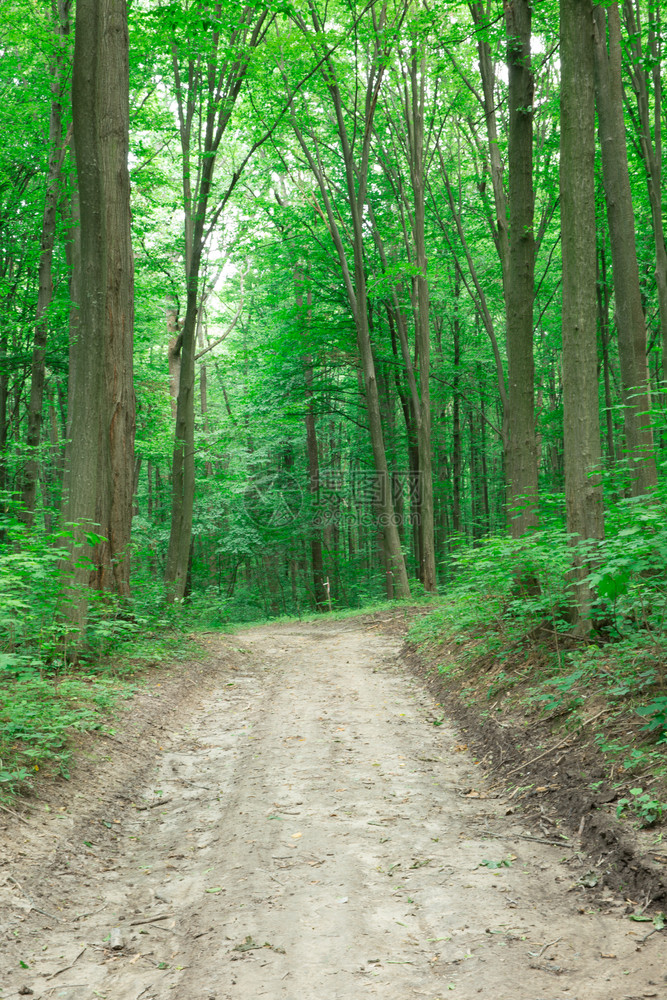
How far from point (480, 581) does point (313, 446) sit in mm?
15868

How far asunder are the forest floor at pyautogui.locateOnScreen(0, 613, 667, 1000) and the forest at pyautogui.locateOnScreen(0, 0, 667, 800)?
2.95ft

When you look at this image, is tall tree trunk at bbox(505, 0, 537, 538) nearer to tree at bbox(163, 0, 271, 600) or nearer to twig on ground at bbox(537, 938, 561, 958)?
tree at bbox(163, 0, 271, 600)

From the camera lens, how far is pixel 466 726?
6.32 m

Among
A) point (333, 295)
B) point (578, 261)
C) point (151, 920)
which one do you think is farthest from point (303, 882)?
point (333, 295)

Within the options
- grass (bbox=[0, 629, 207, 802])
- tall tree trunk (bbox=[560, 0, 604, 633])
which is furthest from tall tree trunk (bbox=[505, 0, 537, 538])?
grass (bbox=[0, 629, 207, 802])

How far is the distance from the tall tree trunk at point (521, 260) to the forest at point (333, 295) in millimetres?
36

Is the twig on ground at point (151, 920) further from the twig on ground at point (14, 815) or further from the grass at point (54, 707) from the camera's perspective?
the grass at point (54, 707)

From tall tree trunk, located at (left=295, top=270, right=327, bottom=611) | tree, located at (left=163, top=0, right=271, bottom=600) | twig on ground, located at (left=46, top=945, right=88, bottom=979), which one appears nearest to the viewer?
twig on ground, located at (left=46, top=945, right=88, bottom=979)

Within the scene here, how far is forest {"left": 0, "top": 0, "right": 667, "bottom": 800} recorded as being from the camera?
20.8 ft

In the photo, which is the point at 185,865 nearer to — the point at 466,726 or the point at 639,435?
the point at 466,726

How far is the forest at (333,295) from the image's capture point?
20.8 feet

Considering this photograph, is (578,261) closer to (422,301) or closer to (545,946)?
(545,946)

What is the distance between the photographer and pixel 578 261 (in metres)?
6.31

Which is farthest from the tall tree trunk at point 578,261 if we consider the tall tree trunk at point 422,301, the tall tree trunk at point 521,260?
the tall tree trunk at point 422,301
